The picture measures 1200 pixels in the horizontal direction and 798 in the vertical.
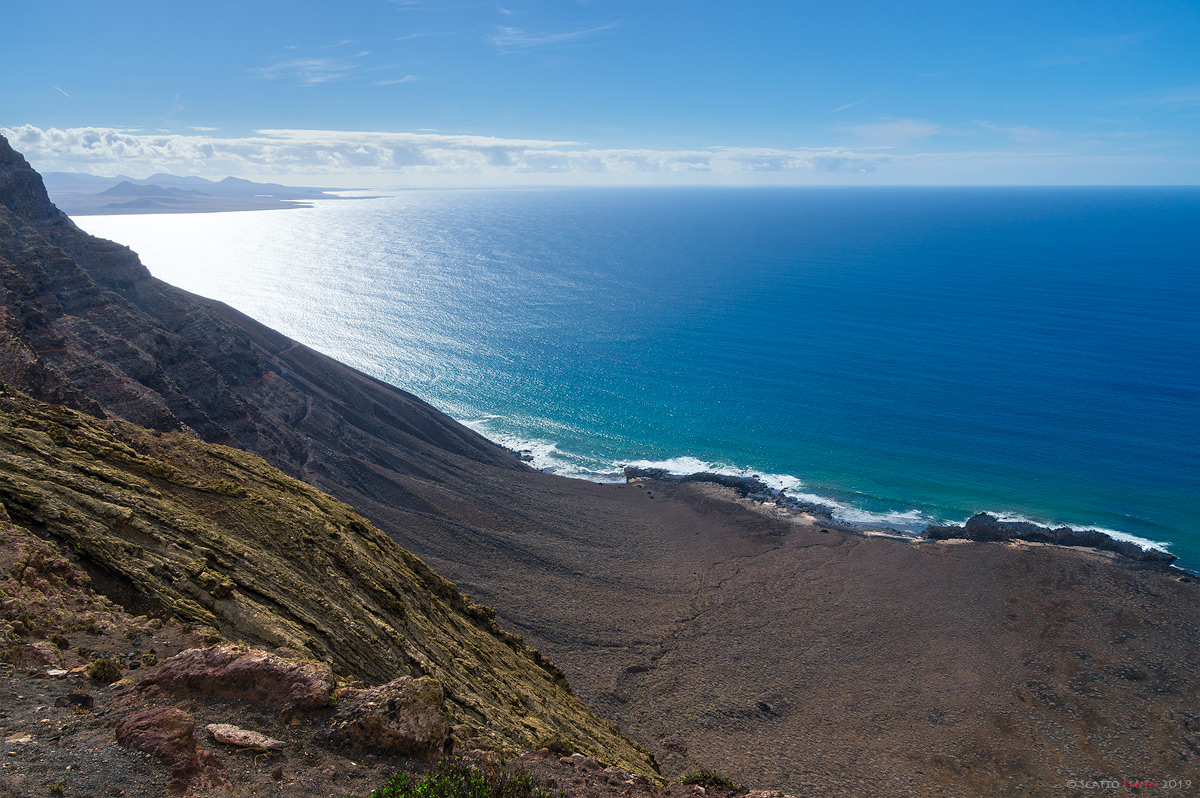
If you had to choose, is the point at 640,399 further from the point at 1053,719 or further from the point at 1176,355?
the point at 1176,355

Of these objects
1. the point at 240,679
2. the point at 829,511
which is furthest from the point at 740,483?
the point at 240,679

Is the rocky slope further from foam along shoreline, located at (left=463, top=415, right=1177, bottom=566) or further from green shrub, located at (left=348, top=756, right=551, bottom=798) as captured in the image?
green shrub, located at (left=348, top=756, right=551, bottom=798)

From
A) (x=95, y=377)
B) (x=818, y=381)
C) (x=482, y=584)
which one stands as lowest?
(x=482, y=584)

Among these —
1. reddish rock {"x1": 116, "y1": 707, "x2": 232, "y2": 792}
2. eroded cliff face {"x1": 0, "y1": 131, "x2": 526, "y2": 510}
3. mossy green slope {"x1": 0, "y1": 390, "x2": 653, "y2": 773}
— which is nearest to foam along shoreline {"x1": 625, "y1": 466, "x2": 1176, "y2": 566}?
eroded cliff face {"x1": 0, "y1": 131, "x2": 526, "y2": 510}

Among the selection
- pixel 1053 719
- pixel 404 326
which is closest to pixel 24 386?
pixel 1053 719

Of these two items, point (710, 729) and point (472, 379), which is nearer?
point (710, 729)

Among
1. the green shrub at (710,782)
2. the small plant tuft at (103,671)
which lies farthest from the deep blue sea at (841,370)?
the small plant tuft at (103,671)
